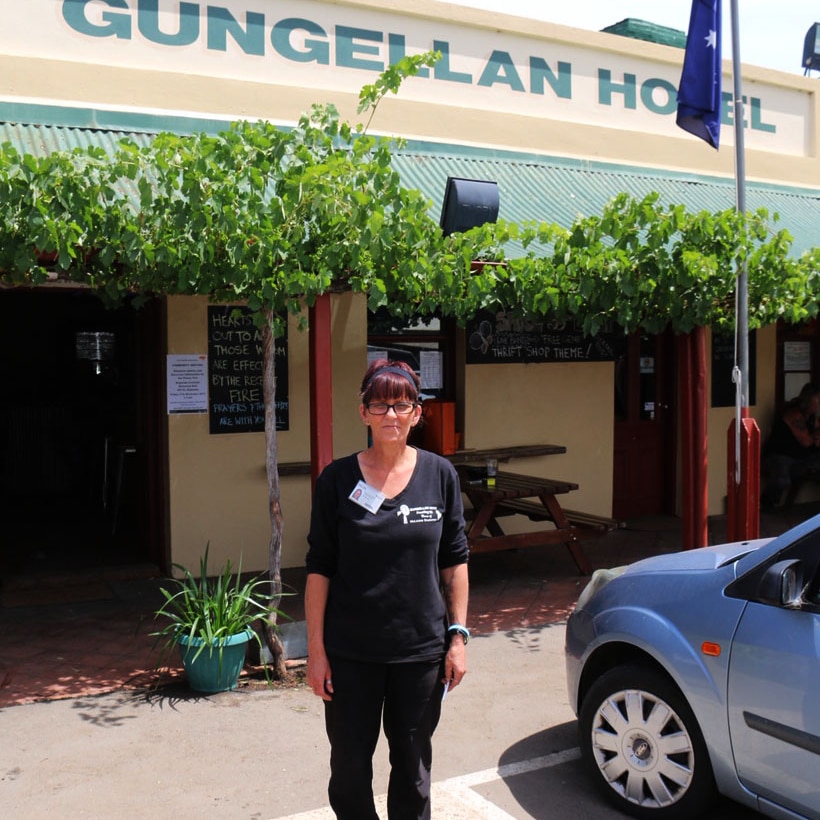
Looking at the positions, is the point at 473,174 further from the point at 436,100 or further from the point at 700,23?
the point at 700,23

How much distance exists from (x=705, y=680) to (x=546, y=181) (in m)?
5.91

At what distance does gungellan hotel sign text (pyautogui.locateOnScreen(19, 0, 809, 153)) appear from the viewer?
8031mm

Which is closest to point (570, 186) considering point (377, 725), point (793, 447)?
point (793, 447)

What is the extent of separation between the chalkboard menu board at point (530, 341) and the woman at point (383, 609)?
234 inches

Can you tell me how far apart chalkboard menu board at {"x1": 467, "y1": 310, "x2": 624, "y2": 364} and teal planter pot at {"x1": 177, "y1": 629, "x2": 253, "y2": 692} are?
4372 mm

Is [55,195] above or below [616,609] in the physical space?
above

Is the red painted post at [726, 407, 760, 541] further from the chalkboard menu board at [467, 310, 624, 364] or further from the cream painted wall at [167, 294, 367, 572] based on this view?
the cream painted wall at [167, 294, 367, 572]

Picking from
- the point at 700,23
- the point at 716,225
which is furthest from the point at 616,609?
the point at 700,23

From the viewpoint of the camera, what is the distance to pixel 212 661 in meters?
5.41

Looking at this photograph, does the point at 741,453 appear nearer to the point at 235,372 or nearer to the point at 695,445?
Result: the point at 695,445

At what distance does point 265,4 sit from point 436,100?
176 cm

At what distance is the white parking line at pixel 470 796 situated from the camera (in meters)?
4.07

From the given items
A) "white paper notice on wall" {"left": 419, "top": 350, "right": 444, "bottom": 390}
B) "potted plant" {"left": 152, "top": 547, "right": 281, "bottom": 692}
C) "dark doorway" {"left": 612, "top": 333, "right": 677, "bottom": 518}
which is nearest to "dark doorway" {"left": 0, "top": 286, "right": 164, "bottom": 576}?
"white paper notice on wall" {"left": 419, "top": 350, "right": 444, "bottom": 390}

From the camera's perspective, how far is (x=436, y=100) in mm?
9227
